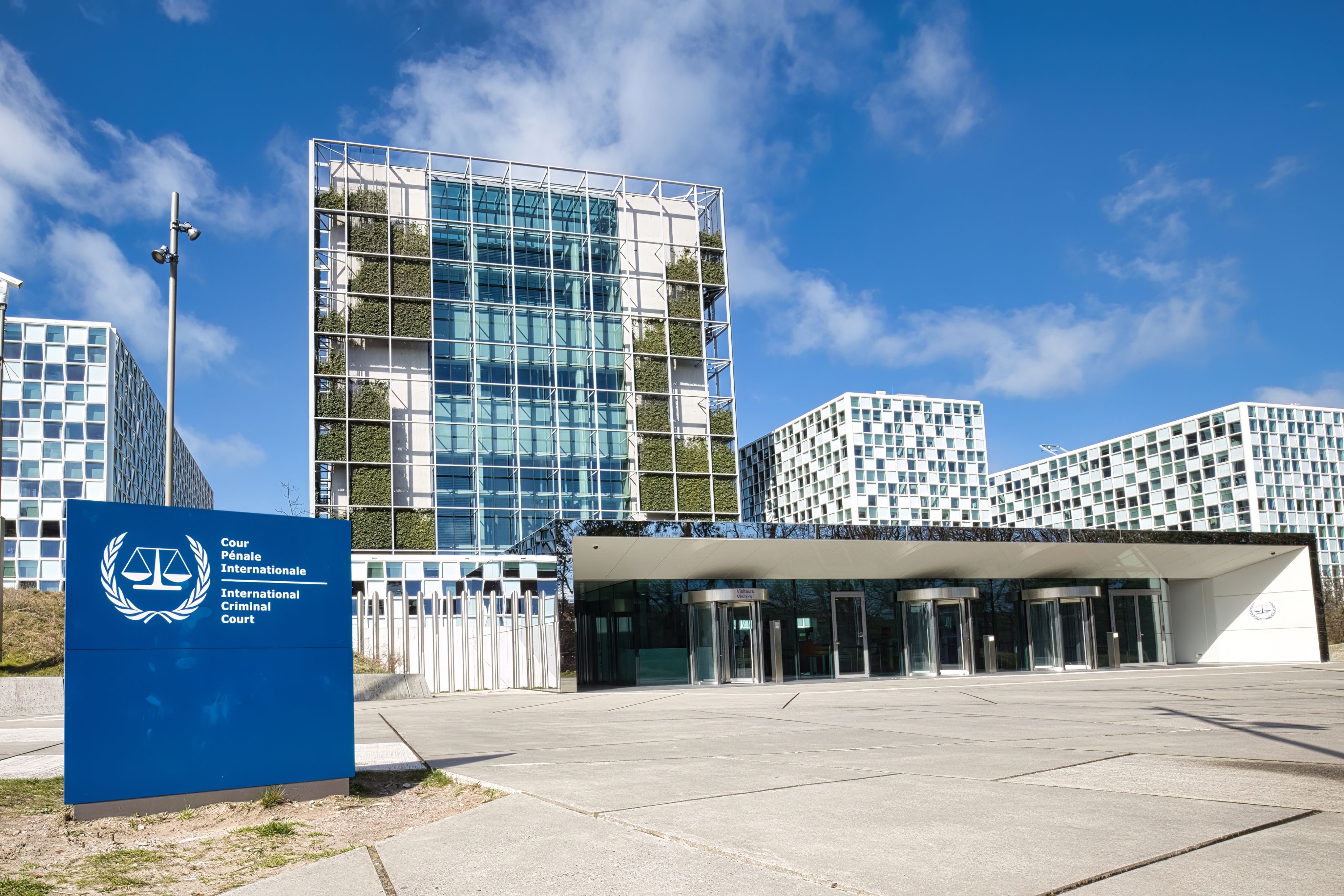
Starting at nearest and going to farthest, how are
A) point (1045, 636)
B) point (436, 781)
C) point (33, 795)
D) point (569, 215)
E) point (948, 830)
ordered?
point (948, 830) < point (33, 795) < point (436, 781) < point (1045, 636) < point (569, 215)

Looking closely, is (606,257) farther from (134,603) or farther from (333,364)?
(134,603)

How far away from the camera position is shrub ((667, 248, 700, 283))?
58344 millimetres

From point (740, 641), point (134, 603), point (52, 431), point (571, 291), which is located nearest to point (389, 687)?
point (740, 641)

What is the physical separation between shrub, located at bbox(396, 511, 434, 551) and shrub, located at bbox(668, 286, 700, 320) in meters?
18.1

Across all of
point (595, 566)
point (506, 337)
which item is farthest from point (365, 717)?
point (506, 337)

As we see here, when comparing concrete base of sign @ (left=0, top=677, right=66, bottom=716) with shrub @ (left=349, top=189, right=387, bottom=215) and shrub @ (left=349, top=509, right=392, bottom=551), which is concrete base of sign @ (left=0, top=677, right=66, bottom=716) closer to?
shrub @ (left=349, top=509, right=392, bottom=551)

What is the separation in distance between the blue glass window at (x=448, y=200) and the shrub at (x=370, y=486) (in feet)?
47.3

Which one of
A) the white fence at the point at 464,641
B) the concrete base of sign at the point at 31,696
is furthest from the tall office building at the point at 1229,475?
the concrete base of sign at the point at 31,696

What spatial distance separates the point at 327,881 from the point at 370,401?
48.4 meters

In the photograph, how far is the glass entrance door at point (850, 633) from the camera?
94.5 feet

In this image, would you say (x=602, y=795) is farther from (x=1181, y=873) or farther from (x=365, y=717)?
(x=365, y=717)

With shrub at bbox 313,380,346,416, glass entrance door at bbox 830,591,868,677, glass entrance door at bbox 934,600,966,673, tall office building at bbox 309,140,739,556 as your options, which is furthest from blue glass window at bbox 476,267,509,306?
glass entrance door at bbox 934,600,966,673

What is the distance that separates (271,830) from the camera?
224 inches

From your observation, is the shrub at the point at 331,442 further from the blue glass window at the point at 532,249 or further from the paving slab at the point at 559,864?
the paving slab at the point at 559,864
